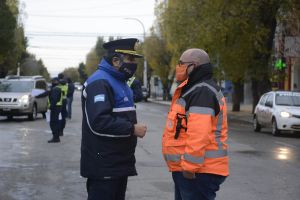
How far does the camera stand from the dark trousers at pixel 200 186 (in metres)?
4.83

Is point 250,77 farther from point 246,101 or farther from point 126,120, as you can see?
point 126,120

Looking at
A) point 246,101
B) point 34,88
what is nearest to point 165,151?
point 34,88

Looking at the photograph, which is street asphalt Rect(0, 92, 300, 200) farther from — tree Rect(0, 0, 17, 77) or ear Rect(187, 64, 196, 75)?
tree Rect(0, 0, 17, 77)

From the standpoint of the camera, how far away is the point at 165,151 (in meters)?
4.99

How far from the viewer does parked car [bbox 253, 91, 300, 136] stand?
19656 mm

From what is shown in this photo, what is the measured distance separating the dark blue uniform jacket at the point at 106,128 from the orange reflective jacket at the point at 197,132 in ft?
1.13

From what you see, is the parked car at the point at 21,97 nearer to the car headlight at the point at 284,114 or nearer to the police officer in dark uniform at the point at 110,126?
the car headlight at the point at 284,114

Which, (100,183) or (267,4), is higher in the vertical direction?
(267,4)

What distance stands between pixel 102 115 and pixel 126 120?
0.79 feet

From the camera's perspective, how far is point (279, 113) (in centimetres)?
1988

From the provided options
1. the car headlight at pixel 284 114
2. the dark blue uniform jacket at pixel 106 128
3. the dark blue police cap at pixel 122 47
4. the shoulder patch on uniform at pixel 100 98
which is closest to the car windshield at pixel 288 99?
the car headlight at pixel 284 114

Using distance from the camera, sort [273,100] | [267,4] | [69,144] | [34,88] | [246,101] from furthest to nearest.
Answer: [246,101], [267,4], [34,88], [273,100], [69,144]

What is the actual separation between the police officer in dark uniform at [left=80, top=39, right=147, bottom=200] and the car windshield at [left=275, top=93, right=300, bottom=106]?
16.5 m

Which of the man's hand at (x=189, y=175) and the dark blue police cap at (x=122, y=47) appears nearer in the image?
the man's hand at (x=189, y=175)
